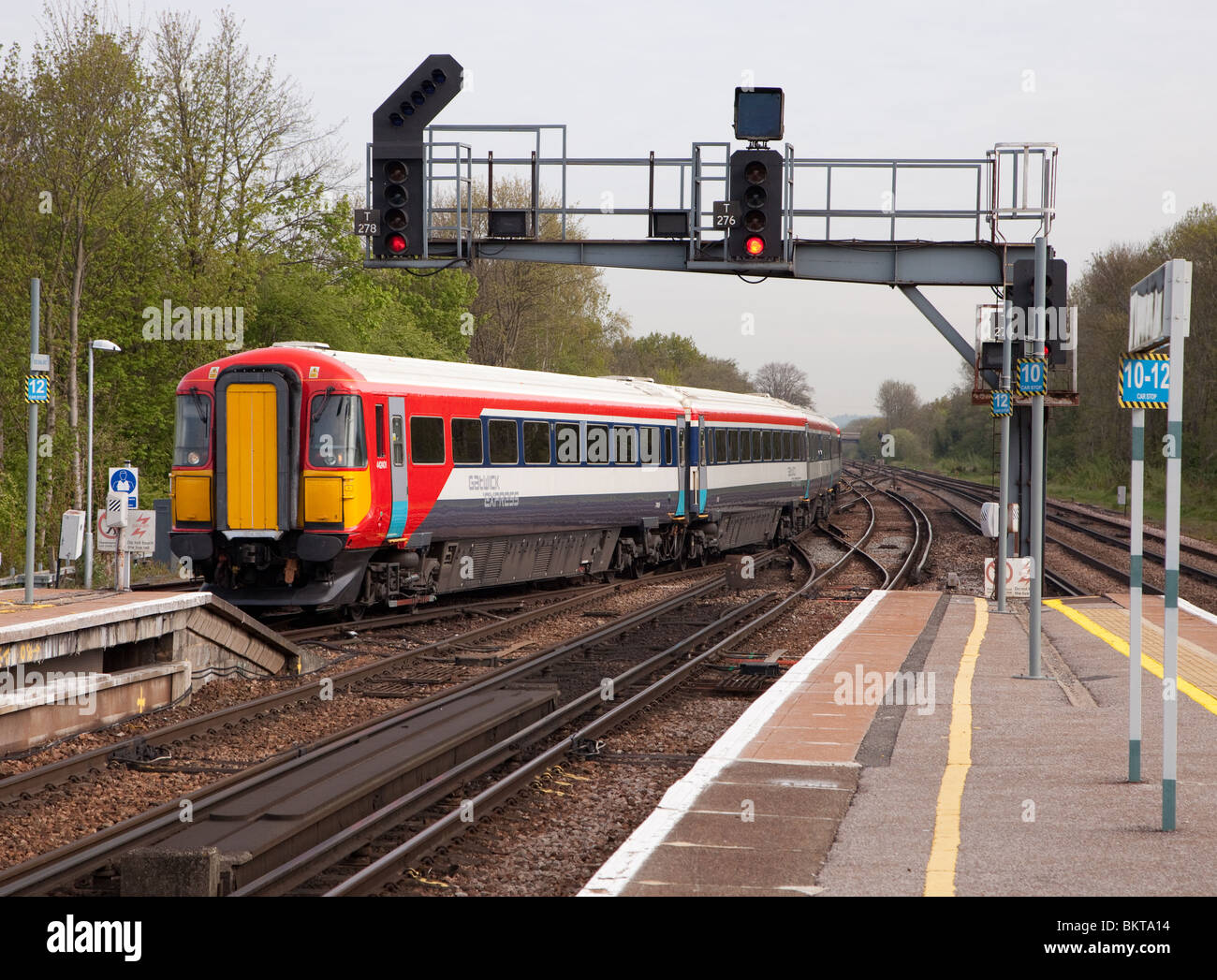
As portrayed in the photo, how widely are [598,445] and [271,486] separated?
7420mm

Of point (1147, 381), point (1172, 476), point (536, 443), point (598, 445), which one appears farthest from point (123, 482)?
point (1172, 476)

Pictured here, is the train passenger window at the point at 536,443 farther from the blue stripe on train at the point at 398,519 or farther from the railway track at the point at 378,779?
the railway track at the point at 378,779

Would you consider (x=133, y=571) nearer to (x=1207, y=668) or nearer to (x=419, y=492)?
(x=419, y=492)

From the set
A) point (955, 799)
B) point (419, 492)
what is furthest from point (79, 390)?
point (955, 799)

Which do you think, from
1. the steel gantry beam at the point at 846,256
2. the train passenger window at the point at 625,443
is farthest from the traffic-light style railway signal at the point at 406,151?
the train passenger window at the point at 625,443

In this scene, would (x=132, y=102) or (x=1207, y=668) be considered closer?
(x=1207, y=668)

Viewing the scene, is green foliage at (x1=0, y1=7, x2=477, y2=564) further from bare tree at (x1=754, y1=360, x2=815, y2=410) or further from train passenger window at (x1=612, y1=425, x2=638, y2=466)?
bare tree at (x1=754, y1=360, x2=815, y2=410)

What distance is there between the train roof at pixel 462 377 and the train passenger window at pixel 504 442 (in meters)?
0.46

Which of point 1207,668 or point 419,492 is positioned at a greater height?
point 419,492

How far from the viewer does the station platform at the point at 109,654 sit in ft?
34.2

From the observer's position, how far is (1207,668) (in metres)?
12.1

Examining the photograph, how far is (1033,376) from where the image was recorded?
475 inches
